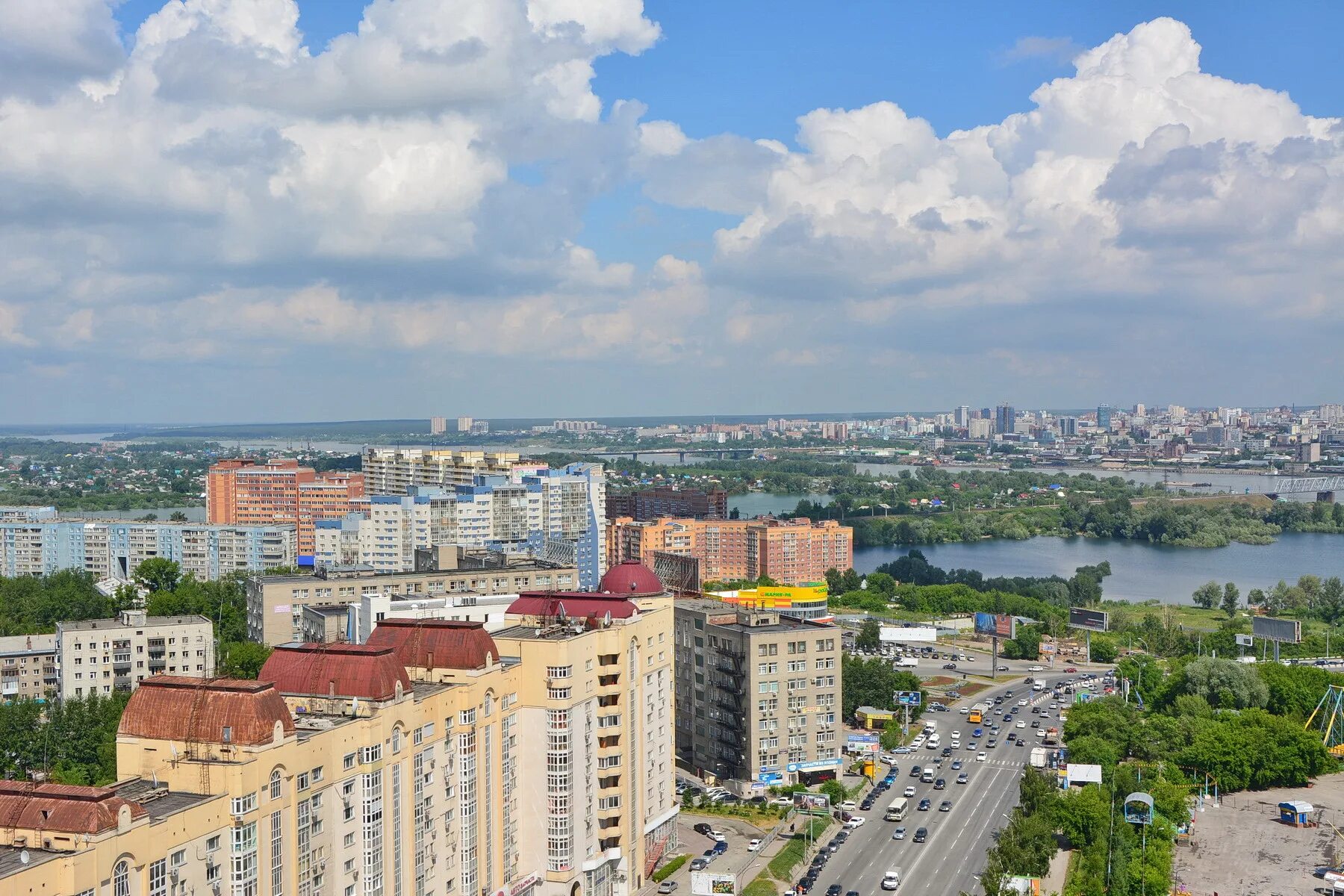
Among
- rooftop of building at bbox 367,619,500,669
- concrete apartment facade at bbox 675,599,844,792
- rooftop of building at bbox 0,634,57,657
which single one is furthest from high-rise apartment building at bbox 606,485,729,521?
rooftop of building at bbox 367,619,500,669

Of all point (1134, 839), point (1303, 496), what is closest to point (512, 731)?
point (1134, 839)

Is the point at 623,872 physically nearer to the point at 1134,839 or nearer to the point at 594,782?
the point at 594,782

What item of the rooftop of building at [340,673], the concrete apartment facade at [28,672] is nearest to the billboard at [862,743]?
the rooftop of building at [340,673]

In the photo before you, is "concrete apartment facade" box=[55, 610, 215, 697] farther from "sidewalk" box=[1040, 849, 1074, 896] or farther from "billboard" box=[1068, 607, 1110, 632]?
"billboard" box=[1068, 607, 1110, 632]

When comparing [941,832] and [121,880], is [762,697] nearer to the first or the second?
[941,832]

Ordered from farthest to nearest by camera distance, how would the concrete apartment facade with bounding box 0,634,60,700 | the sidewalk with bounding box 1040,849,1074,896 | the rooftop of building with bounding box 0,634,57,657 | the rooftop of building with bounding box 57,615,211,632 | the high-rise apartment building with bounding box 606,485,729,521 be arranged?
1. the high-rise apartment building with bounding box 606,485,729,521
2. the rooftop of building with bounding box 0,634,57,657
3. the concrete apartment facade with bounding box 0,634,60,700
4. the rooftop of building with bounding box 57,615,211,632
5. the sidewalk with bounding box 1040,849,1074,896
